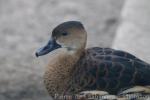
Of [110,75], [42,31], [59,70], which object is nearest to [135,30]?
[42,31]

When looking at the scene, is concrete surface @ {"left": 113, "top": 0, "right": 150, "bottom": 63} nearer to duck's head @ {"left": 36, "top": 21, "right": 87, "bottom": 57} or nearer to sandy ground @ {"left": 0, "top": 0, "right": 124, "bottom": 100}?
sandy ground @ {"left": 0, "top": 0, "right": 124, "bottom": 100}

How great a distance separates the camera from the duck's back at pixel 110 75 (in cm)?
533

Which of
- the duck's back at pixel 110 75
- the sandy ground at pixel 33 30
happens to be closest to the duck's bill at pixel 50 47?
the duck's back at pixel 110 75

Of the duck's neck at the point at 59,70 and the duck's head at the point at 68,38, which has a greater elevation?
the duck's head at the point at 68,38

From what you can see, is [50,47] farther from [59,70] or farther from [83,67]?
[83,67]

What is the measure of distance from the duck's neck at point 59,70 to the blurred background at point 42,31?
3.63 ft

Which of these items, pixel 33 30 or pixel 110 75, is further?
pixel 33 30

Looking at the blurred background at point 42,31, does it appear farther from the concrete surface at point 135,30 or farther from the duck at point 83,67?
the duck at point 83,67

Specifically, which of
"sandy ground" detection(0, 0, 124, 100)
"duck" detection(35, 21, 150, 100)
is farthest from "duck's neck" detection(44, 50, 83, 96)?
"sandy ground" detection(0, 0, 124, 100)

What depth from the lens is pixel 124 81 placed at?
5.33m

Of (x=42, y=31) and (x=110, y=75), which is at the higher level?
(x=42, y=31)

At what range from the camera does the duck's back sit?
5.33 meters

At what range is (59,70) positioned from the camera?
18.4 ft

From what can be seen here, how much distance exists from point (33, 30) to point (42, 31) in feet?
0.37
